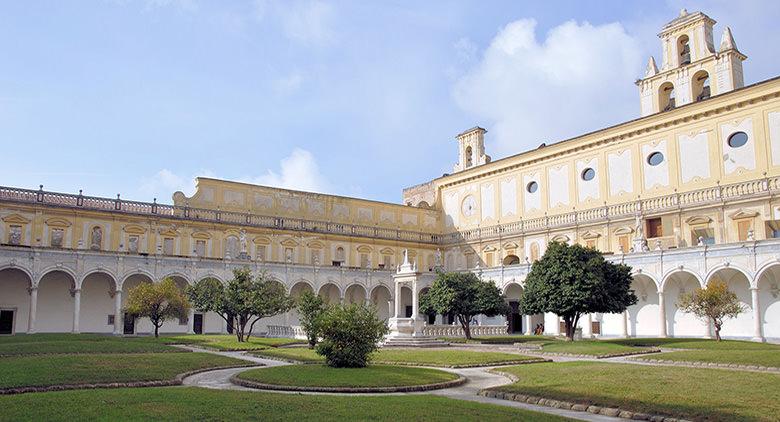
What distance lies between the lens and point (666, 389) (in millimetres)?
13805

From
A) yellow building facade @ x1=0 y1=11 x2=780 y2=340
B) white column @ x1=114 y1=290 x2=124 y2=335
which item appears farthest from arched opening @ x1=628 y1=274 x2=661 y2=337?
white column @ x1=114 y1=290 x2=124 y2=335

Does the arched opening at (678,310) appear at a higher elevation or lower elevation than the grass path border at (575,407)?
higher

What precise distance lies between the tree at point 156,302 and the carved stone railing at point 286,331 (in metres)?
7.44

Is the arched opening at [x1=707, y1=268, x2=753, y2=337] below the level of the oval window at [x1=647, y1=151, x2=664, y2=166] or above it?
below

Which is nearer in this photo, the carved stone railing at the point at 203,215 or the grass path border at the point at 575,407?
→ the grass path border at the point at 575,407

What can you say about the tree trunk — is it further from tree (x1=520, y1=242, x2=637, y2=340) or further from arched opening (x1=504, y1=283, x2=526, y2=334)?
arched opening (x1=504, y1=283, x2=526, y2=334)

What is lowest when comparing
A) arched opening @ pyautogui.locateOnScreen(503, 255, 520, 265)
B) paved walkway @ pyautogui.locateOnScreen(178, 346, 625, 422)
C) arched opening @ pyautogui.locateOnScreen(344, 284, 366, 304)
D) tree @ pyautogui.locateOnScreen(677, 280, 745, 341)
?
paved walkway @ pyautogui.locateOnScreen(178, 346, 625, 422)

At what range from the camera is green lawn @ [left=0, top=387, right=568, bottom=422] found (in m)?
10.0

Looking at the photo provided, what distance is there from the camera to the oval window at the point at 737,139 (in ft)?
138

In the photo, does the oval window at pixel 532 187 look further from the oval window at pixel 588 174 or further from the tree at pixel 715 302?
the tree at pixel 715 302

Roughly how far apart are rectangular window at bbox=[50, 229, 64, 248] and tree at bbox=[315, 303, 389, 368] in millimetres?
33150

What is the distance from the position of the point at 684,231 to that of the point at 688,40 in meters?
16.9

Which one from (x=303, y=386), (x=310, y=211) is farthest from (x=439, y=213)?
(x=303, y=386)

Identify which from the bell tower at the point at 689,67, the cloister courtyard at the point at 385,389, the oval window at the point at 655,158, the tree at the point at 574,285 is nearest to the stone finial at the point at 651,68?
the bell tower at the point at 689,67
